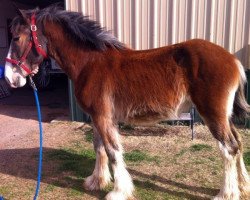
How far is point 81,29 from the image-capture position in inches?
144

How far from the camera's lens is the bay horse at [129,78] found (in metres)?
3.29

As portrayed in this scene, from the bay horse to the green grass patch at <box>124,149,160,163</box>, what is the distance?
120cm

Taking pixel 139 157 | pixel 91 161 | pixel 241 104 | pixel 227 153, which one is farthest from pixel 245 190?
pixel 91 161

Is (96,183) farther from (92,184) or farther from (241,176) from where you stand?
(241,176)

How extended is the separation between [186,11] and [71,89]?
9.29 feet

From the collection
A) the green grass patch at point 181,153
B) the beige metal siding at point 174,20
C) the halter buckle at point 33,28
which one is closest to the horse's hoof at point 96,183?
the green grass patch at point 181,153

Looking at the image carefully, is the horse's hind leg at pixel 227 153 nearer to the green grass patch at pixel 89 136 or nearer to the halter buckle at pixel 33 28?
the halter buckle at pixel 33 28

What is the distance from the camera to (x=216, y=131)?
3.32m

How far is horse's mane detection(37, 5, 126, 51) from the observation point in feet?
12.0

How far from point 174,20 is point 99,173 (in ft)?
11.4

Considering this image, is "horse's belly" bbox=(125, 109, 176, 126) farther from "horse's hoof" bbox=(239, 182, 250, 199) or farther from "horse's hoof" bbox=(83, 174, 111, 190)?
"horse's hoof" bbox=(239, 182, 250, 199)

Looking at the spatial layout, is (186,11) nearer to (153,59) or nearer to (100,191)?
(153,59)

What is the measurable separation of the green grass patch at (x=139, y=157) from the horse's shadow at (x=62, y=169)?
1.26 feet

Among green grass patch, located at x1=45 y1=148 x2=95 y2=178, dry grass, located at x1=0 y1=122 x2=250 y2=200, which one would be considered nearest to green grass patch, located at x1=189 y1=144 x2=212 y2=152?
dry grass, located at x1=0 y1=122 x2=250 y2=200
